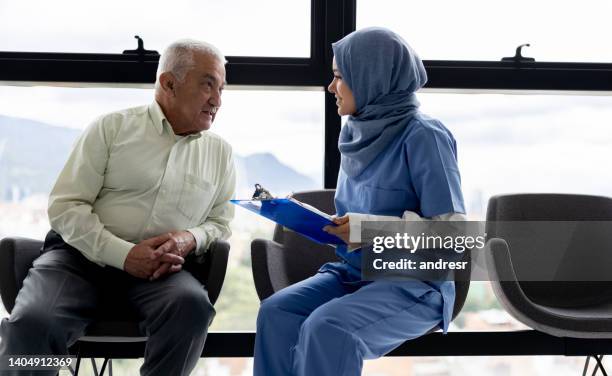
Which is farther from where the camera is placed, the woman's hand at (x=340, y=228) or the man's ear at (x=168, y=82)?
the man's ear at (x=168, y=82)

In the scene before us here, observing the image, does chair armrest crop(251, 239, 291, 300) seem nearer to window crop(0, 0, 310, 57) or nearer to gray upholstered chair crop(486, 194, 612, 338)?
gray upholstered chair crop(486, 194, 612, 338)

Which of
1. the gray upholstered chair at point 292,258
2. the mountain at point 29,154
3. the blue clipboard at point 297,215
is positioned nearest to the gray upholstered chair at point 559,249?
the gray upholstered chair at point 292,258

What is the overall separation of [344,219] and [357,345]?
1.25ft

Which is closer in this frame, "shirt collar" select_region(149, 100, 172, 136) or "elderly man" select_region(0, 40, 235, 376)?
"elderly man" select_region(0, 40, 235, 376)

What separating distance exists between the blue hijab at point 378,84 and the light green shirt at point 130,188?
68cm

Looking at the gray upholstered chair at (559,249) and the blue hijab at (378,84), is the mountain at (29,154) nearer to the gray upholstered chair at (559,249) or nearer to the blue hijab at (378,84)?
the blue hijab at (378,84)

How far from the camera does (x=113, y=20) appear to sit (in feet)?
10.8

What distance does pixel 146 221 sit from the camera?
2531mm

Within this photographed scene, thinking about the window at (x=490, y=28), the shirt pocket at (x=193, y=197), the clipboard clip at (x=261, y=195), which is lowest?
the shirt pocket at (x=193, y=197)

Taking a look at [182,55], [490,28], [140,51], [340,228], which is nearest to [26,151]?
[140,51]

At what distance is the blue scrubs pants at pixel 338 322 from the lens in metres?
1.94

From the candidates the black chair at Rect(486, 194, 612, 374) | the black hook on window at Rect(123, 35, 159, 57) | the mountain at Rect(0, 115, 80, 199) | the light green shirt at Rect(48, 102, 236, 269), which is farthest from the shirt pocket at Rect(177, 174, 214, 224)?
the black chair at Rect(486, 194, 612, 374)

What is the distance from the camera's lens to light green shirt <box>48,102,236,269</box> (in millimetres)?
2438

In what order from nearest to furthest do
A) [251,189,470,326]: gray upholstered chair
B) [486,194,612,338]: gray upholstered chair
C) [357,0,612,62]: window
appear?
[251,189,470,326]: gray upholstered chair, [486,194,612,338]: gray upholstered chair, [357,0,612,62]: window
